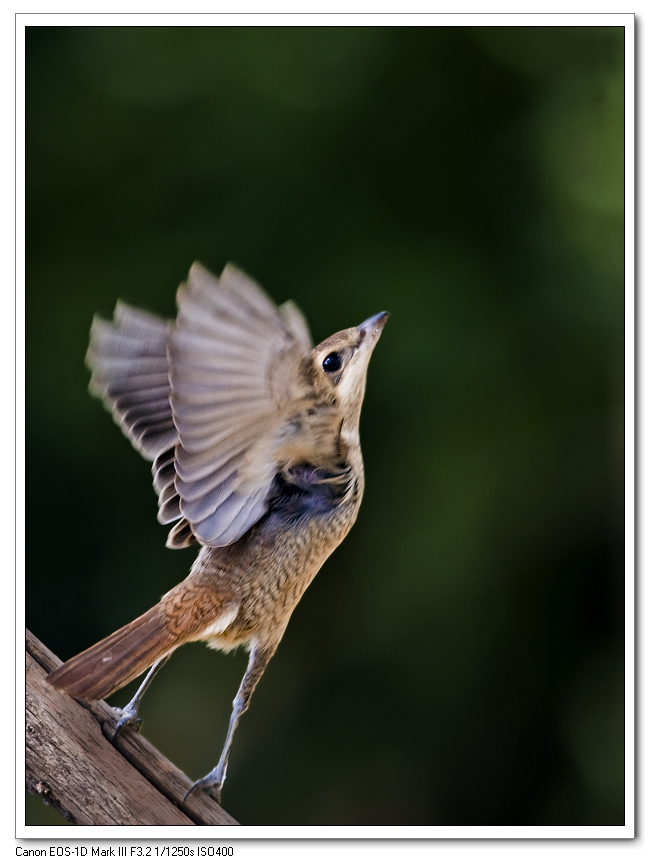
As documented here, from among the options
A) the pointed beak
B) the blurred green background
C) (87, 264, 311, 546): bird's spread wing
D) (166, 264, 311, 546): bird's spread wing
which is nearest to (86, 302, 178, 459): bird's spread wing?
(87, 264, 311, 546): bird's spread wing

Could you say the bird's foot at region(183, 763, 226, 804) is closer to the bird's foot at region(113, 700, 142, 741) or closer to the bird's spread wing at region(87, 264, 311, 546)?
the bird's foot at region(113, 700, 142, 741)

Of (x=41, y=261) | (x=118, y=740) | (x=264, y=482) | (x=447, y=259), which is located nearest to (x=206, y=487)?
(x=264, y=482)

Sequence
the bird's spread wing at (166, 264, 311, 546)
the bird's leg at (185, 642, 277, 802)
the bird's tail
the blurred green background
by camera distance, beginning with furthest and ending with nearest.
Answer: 1. the blurred green background
2. the bird's leg at (185, 642, 277, 802)
3. the bird's tail
4. the bird's spread wing at (166, 264, 311, 546)

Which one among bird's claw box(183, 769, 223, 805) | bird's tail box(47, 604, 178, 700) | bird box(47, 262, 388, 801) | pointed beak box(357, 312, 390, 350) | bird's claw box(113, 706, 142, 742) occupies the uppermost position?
pointed beak box(357, 312, 390, 350)

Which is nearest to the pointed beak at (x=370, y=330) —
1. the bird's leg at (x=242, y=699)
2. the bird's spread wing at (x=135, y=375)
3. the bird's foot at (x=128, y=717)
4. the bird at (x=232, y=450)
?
the bird at (x=232, y=450)

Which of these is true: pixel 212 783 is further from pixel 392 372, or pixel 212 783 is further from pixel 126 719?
pixel 392 372

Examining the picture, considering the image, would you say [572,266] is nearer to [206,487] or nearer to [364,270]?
[364,270]
